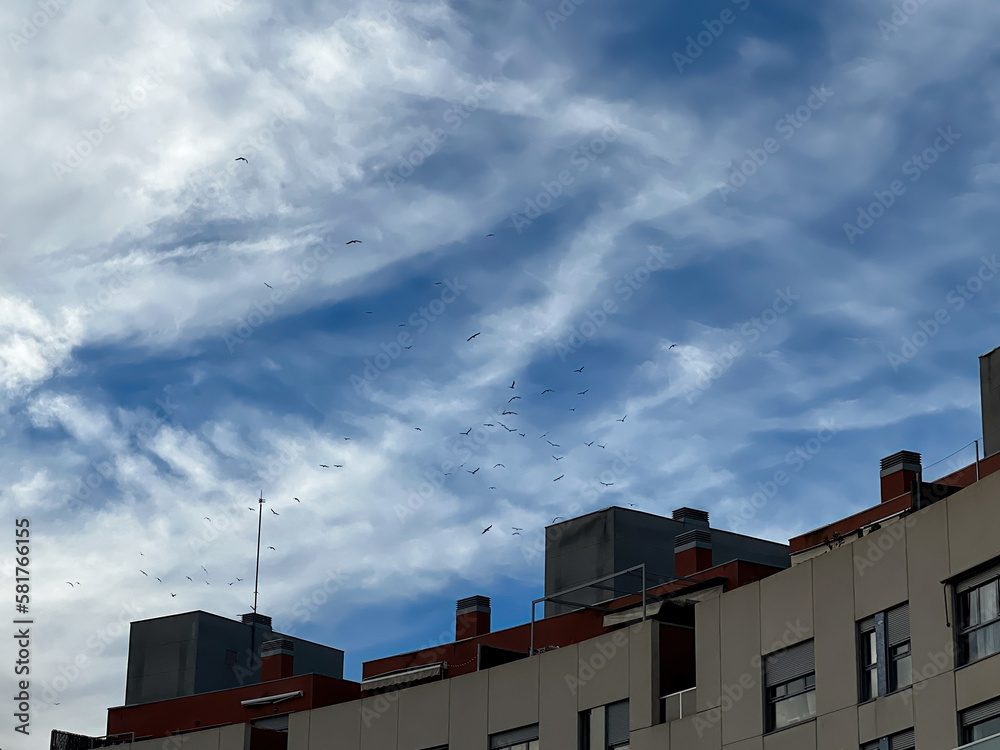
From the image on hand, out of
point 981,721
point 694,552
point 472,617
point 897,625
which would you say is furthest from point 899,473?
point 472,617

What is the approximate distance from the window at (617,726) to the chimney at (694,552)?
880cm

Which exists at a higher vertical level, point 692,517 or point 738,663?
point 692,517

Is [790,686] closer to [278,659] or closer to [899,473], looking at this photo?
[899,473]

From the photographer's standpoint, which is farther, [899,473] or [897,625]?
[899,473]

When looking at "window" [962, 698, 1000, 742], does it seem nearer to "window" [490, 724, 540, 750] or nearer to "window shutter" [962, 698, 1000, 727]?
"window shutter" [962, 698, 1000, 727]

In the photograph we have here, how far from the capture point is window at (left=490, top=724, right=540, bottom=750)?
50250mm

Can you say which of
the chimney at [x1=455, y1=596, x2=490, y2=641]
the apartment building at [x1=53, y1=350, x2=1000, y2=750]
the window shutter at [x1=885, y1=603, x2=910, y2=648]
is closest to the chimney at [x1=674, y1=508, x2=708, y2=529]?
the apartment building at [x1=53, y1=350, x2=1000, y2=750]

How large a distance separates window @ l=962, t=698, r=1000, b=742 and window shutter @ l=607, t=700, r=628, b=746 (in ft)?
40.7

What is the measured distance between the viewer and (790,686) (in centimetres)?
4312

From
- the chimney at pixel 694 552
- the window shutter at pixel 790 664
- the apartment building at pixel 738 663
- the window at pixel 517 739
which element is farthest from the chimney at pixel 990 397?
the window at pixel 517 739

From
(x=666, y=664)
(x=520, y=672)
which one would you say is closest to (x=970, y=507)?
(x=666, y=664)

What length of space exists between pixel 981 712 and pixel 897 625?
3.70m

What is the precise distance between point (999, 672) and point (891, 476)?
49.7 feet

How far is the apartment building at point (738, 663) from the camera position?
38.5 metres
